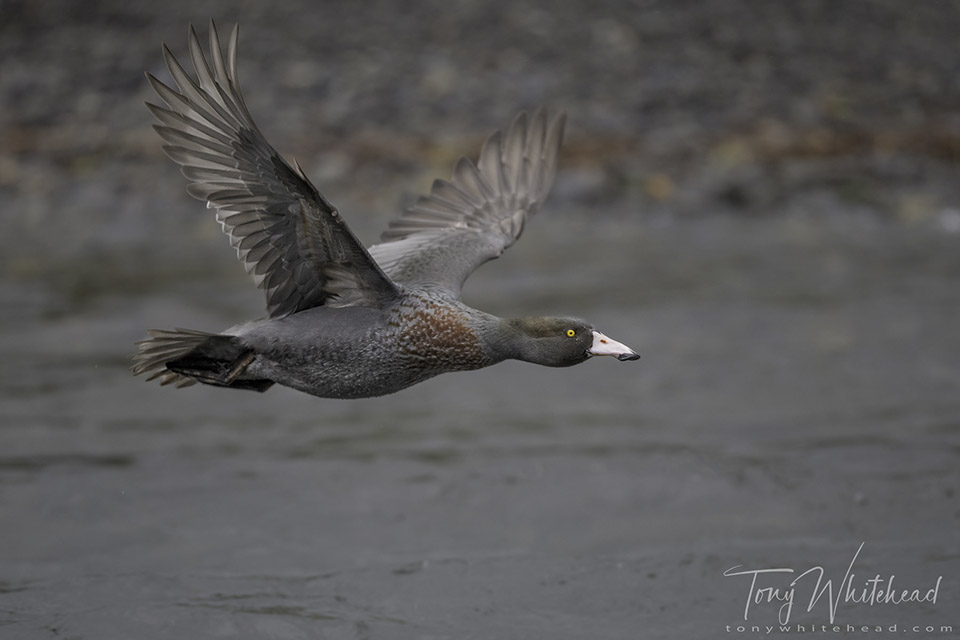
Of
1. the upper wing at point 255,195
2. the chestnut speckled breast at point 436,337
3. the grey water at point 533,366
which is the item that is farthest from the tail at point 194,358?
the grey water at point 533,366

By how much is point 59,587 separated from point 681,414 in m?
6.22

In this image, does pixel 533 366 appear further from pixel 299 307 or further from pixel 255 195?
pixel 255 195

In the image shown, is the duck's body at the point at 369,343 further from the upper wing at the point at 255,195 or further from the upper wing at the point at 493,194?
the upper wing at the point at 493,194

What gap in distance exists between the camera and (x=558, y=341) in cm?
654

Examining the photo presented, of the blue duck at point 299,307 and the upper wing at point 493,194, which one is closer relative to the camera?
the blue duck at point 299,307

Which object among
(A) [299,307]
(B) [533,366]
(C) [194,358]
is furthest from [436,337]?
(B) [533,366]

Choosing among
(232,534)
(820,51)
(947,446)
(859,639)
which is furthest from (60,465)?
(820,51)

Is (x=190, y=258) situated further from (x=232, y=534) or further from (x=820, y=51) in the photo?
(x=820, y=51)
